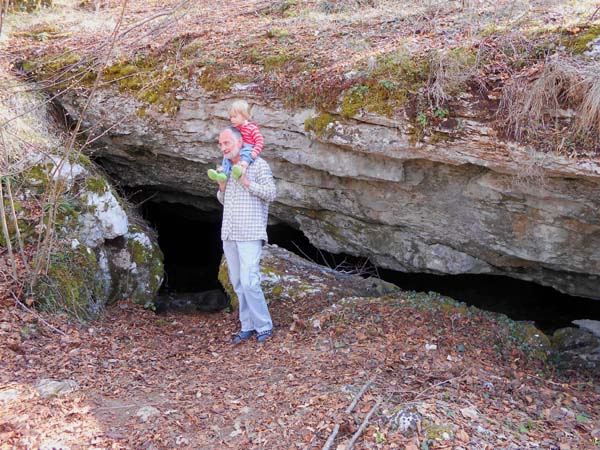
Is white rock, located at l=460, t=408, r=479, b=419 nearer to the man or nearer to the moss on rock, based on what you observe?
the man

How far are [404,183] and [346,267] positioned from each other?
7.32 feet

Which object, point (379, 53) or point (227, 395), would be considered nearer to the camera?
point (227, 395)

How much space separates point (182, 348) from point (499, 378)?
3174mm

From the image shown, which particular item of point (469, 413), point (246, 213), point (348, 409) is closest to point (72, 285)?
point (246, 213)

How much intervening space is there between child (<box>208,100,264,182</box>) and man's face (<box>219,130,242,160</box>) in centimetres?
8

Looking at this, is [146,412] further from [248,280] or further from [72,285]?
[72,285]

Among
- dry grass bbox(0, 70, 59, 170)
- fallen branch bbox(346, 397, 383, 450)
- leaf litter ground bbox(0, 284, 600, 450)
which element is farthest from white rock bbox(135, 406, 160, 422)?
dry grass bbox(0, 70, 59, 170)

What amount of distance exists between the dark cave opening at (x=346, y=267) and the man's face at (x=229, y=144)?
3413 millimetres

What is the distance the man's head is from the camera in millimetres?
4820

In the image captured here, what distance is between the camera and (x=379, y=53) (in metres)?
6.10

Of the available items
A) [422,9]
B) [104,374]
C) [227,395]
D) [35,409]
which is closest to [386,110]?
[422,9]

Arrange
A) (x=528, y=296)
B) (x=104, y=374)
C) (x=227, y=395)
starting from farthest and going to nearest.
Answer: (x=528, y=296), (x=104, y=374), (x=227, y=395)

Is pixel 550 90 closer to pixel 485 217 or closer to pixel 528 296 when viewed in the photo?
pixel 485 217

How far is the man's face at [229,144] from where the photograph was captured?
4820 millimetres
